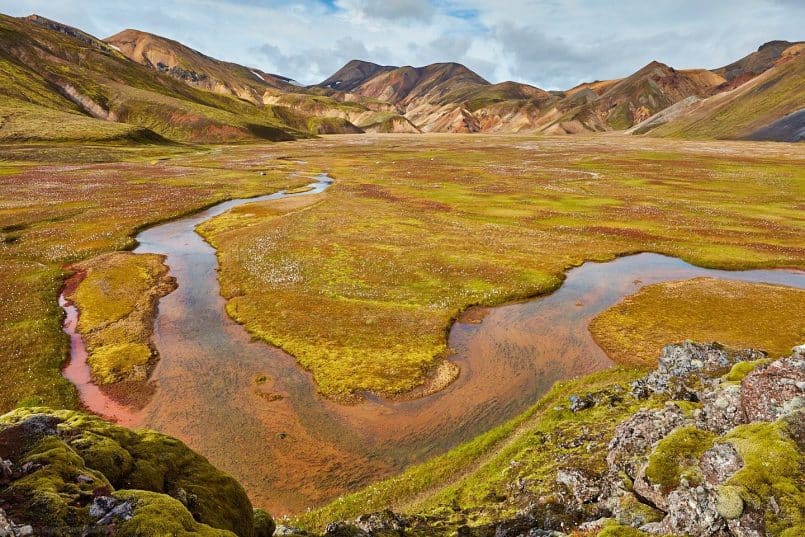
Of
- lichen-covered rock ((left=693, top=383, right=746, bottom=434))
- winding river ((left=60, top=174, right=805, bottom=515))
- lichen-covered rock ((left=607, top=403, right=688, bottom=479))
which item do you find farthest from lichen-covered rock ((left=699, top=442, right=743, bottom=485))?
winding river ((left=60, top=174, right=805, bottom=515))

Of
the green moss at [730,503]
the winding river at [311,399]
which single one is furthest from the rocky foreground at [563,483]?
the winding river at [311,399]

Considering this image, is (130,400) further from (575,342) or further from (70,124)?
(70,124)

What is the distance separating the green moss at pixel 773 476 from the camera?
975 cm

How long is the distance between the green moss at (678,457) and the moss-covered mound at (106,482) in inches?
464

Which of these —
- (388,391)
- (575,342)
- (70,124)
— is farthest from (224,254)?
(70,124)

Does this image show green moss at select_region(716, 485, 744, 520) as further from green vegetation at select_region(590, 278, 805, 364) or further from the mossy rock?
green vegetation at select_region(590, 278, 805, 364)

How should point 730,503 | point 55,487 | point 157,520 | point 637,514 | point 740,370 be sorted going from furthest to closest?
point 740,370, point 637,514, point 730,503, point 55,487, point 157,520

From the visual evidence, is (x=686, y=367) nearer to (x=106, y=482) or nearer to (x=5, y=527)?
(x=106, y=482)

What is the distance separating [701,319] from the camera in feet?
119

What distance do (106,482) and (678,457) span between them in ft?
50.4

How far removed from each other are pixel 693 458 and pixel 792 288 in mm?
41918

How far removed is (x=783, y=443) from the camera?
11438 mm

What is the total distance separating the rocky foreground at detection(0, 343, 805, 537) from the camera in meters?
8.55

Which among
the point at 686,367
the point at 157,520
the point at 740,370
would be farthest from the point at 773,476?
the point at 157,520
